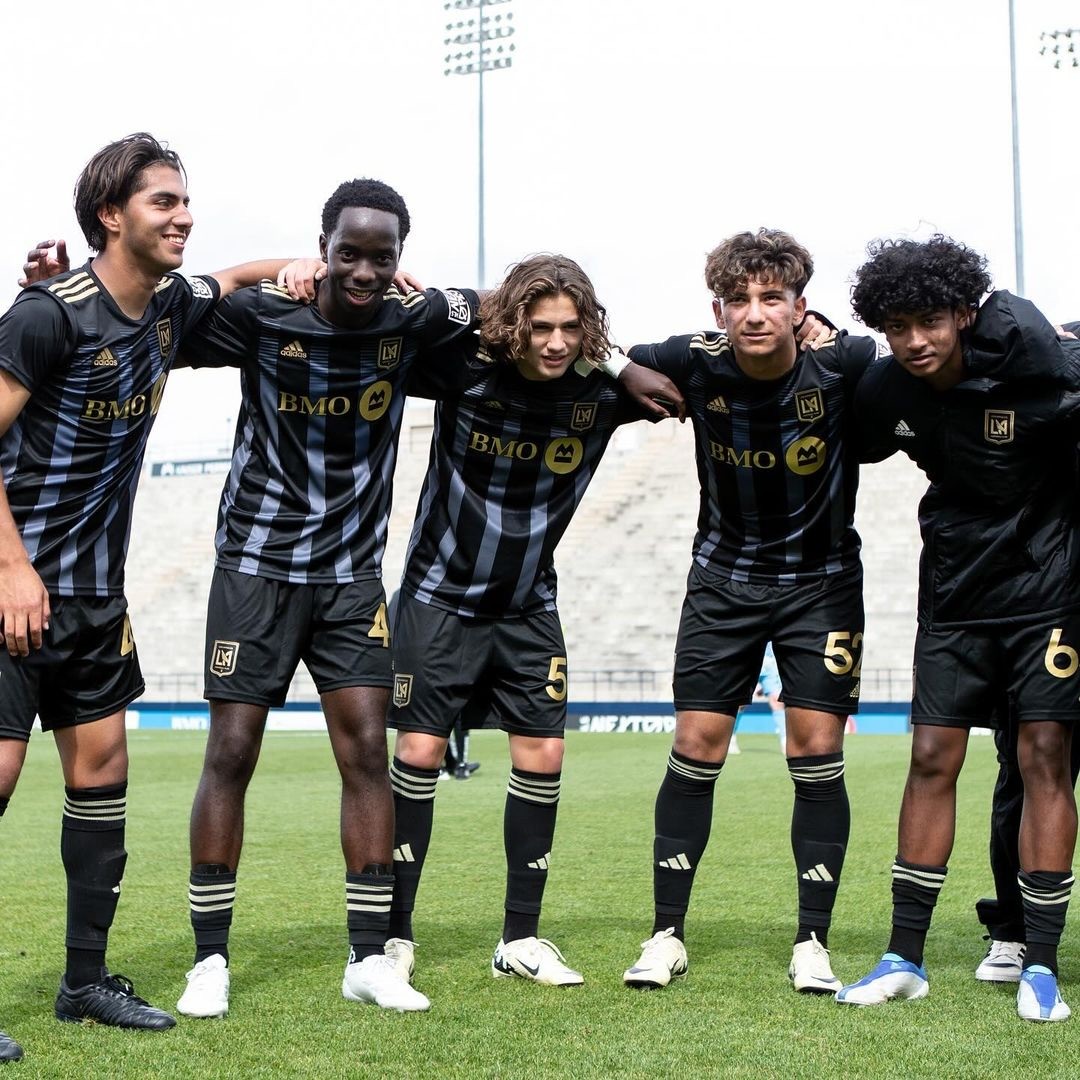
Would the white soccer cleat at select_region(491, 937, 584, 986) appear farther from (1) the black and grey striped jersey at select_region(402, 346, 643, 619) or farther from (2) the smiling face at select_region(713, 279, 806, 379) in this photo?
(2) the smiling face at select_region(713, 279, 806, 379)

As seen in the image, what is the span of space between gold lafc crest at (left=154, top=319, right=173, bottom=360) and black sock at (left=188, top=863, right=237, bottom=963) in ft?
4.99

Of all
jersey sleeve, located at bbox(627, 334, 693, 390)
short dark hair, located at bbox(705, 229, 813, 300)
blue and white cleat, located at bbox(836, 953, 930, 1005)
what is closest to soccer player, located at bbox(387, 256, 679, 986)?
jersey sleeve, located at bbox(627, 334, 693, 390)

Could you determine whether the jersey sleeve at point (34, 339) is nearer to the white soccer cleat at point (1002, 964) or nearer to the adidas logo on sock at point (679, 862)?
the adidas logo on sock at point (679, 862)

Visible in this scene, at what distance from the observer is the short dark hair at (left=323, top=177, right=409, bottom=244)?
14.1ft

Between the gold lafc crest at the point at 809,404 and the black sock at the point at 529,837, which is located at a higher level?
the gold lafc crest at the point at 809,404

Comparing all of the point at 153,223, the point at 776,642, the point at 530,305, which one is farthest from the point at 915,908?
the point at 153,223

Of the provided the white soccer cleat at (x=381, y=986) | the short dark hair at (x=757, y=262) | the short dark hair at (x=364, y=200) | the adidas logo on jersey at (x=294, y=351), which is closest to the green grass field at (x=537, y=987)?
the white soccer cleat at (x=381, y=986)

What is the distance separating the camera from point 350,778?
4316 millimetres

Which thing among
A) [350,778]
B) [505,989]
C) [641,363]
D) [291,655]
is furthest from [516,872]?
[641,363]

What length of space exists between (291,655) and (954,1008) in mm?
2224

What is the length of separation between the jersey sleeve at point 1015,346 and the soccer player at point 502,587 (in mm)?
1037

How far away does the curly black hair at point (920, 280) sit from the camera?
4.07 metres

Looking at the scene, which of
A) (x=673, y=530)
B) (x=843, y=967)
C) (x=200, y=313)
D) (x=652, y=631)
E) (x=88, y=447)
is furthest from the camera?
(x=673, y=530)

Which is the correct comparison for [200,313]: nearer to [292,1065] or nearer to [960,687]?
[292,1065]
